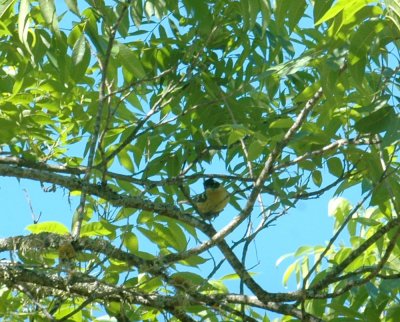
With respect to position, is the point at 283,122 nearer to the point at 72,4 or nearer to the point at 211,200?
the point at 72,4

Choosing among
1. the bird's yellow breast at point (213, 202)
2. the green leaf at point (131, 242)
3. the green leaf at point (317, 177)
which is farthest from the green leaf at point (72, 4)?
the bird's yellow breast at point (213, 202)

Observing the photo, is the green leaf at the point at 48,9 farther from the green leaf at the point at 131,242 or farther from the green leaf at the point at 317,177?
the green leaf at the point at 317,177

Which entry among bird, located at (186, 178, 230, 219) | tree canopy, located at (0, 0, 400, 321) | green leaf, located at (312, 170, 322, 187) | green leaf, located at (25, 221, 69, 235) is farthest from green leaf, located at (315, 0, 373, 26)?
bird, located at (186, 178, 230, 219)

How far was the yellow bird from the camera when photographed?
12.0 feet

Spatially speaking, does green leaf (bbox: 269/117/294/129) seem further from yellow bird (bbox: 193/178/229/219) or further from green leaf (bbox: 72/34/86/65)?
yellow bird (bbox: 193/178/229/219)

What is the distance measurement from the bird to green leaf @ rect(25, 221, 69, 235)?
2.34 feet

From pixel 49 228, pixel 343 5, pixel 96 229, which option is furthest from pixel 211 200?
pixel 343 5

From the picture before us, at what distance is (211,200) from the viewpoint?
3682 mm

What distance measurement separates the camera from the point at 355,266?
3.64 metres

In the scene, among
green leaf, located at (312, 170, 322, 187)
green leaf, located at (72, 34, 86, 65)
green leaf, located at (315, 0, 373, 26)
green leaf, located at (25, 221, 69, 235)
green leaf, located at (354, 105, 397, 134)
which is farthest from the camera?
green leaf, located at (312, 170, 322, 187)

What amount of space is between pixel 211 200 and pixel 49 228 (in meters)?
0.84

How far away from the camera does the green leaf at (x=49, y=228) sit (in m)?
3.06

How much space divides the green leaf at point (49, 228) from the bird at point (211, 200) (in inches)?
28.0

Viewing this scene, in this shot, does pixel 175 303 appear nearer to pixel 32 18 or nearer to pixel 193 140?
pixel 193 140
